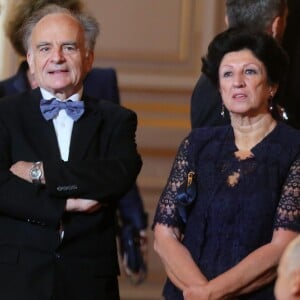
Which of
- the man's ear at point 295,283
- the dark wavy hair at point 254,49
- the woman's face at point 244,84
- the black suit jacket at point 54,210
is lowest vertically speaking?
the black suit jacket at point 54,210

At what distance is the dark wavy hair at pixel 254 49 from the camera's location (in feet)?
11.7

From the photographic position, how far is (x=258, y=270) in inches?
132

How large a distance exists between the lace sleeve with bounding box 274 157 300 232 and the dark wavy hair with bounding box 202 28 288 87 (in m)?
0.37

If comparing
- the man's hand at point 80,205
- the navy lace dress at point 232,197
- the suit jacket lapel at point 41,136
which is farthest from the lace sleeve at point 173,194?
the suit jacket lapel at point 41,136

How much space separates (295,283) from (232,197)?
918mm

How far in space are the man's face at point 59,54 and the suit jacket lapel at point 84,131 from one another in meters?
0.09

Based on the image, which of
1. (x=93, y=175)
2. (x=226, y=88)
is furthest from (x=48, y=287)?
(x=226, y=88)

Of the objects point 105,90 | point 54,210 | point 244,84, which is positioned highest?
point 244,84

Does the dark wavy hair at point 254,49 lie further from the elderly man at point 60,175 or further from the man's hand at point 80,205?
the man's hand at point 80,205

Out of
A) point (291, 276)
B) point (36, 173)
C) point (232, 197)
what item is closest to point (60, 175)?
point (36, 173)

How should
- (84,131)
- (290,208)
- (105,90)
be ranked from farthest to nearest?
(105,90) < (84,131) < (290,208)

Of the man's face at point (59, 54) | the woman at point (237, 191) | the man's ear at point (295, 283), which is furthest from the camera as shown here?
the man's face at point (59, 54)

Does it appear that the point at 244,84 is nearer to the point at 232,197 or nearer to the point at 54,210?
the point at 232,197

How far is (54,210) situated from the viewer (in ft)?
11.1
